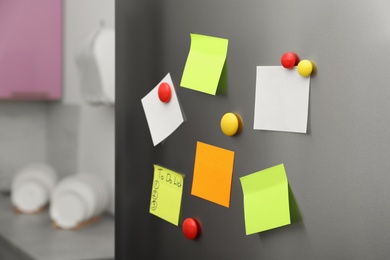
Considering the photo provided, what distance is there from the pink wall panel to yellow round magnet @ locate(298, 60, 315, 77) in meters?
1.81

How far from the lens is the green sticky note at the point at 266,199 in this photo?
2.35 ft

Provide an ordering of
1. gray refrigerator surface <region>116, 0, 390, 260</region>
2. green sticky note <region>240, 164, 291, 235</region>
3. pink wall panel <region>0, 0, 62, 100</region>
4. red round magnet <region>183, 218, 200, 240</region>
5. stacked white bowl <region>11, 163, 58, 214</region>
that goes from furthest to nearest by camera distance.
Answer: pink wall panel <region>0, 0, 62, 100</region>, stacked white bowl <region>11, 163, 58, 214</region>, red round magnet <region>183, 218, 200, 240</region>, green sticky note <region>240, 164, 291, 235</region>, gray refrigerator surface <region>116, 0, 390, 260</region>

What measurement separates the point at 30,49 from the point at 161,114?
5.02 ft

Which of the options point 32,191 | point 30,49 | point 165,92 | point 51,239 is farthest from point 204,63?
point 30,49

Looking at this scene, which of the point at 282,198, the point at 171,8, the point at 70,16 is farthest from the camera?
the point at 70,16

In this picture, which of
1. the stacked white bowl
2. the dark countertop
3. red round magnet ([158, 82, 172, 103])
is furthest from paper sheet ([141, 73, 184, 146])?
the stacked white bowl

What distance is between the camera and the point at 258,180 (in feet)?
2.47

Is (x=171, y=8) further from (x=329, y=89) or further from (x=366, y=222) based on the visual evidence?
(x=366, y=222)

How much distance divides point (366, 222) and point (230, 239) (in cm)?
25

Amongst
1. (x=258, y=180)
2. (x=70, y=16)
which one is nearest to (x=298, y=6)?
(x=258, y=180)

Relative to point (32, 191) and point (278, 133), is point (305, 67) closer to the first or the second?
point (278, 133)

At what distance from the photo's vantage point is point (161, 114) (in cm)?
94

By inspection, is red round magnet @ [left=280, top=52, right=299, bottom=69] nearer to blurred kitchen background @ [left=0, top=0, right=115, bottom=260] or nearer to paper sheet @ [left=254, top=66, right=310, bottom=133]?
paper sheet @ [left=254, top=66, right=310, bottom=133]

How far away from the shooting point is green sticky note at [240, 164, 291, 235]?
72cm
